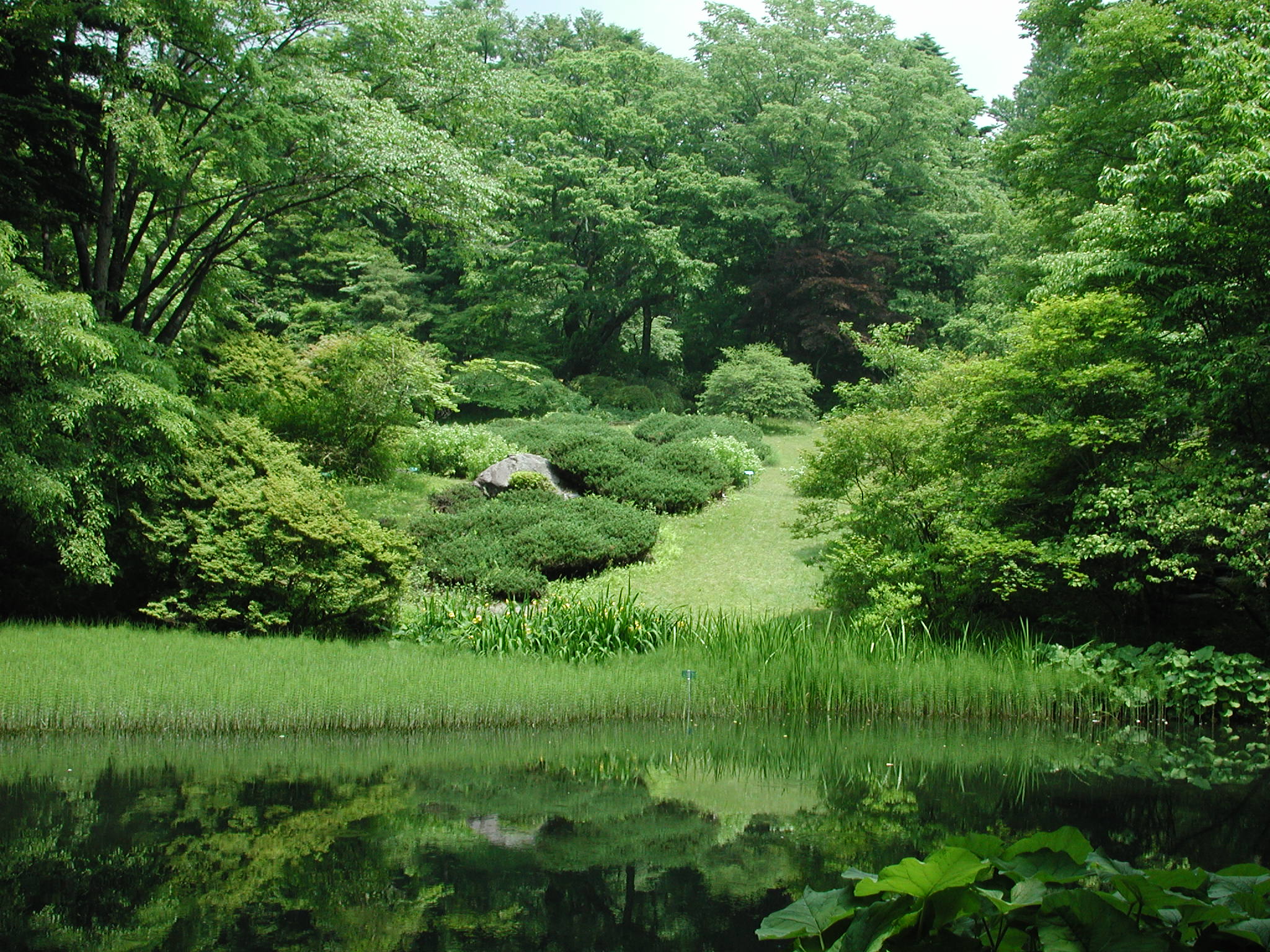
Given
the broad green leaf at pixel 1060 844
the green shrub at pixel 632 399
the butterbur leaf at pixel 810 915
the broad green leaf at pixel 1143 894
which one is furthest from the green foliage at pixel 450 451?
the broad green leaf at pixel 1143 894

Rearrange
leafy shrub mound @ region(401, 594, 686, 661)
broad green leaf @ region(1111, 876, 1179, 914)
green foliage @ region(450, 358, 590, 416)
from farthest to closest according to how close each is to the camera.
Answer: green foliage @ region(450, 358, 590, 416) < leafy shrub mound @ region(401, 594, 686, 661) < broad green leaf @ region(1111, 876, 1179, 914)

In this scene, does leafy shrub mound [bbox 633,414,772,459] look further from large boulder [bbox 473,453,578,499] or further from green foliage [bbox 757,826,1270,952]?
green foliage [bbox 757,826,1270,952]

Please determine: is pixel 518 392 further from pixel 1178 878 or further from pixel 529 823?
pixel 1178 878

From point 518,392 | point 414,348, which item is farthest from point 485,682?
point 518,392

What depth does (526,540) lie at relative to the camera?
1445 centimetres

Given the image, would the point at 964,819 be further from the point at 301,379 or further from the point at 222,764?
the point at 301,379

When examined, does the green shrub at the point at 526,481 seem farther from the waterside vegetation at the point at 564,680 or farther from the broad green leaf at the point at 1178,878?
the broad green leaf at the point at 1178,878

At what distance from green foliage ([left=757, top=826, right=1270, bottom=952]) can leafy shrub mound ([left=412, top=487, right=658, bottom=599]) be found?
10767 mm

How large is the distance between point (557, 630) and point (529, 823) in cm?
515

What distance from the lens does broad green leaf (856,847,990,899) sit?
8.67 ft

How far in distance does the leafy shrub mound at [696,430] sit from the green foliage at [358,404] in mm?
5218

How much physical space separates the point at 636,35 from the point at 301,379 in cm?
2818

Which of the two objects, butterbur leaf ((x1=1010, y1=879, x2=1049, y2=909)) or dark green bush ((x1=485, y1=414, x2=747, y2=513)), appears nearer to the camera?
butterbur leaf ((x1=1010, y1=879, x2=1049, y2=909))

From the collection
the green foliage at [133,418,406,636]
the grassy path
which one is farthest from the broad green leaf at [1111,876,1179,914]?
the grassy path
